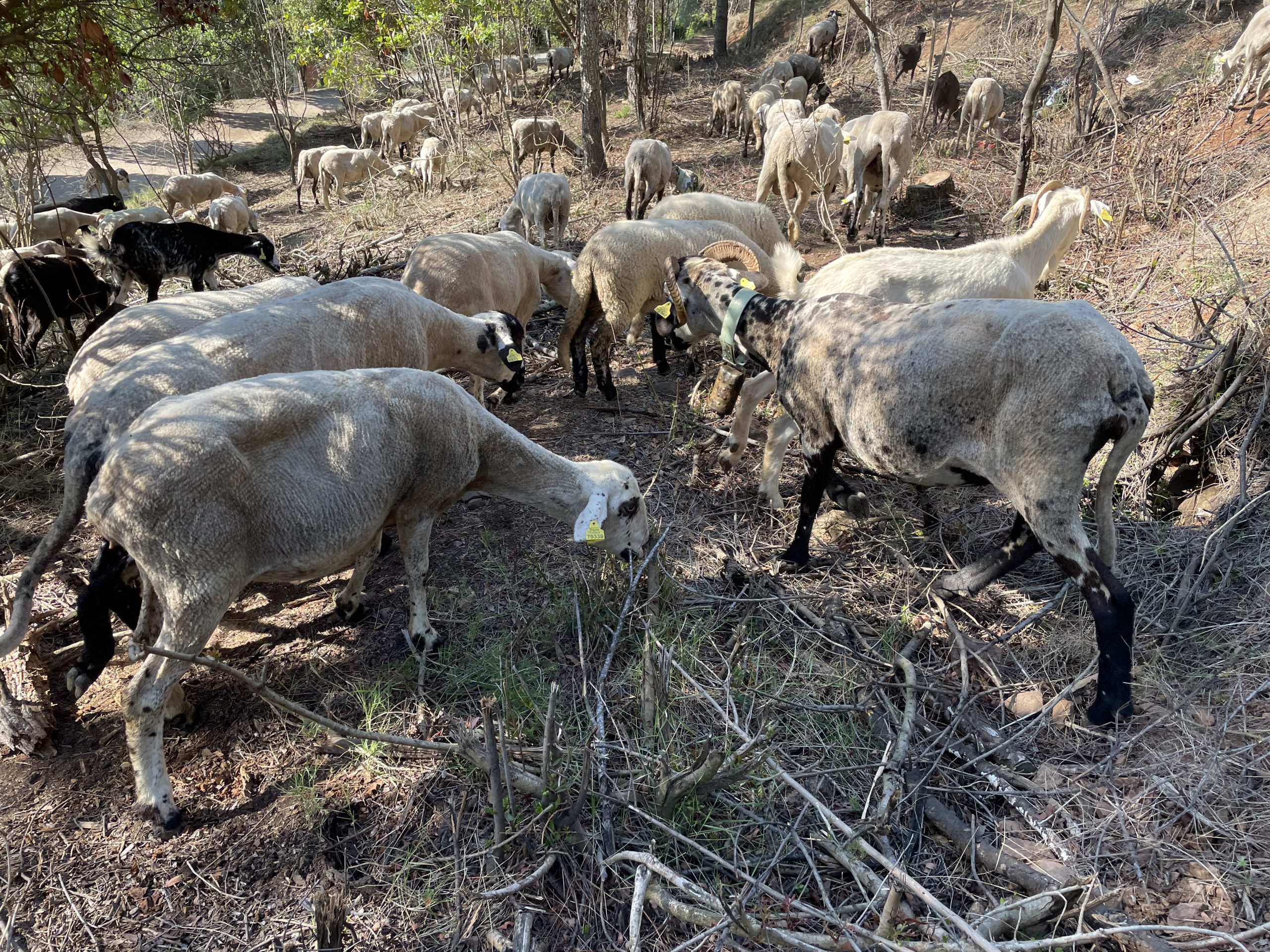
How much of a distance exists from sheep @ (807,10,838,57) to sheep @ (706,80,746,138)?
605 centimetres

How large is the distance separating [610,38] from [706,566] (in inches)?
1082

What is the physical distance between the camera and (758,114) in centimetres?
1664

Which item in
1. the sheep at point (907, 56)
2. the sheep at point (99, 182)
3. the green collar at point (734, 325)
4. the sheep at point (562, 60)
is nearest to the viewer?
the green collar at point (734, 325)

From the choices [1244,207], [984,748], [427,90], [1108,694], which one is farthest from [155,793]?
[427,90]

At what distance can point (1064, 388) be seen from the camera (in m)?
3.44

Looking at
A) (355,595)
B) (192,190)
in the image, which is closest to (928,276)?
(355,595)

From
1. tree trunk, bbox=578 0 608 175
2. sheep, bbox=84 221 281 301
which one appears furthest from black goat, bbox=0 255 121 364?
tree trunk, bbox=578 0 608 175

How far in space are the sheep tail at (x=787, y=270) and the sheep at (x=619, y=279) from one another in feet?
0.33

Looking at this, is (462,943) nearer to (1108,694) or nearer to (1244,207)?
(1108,694)

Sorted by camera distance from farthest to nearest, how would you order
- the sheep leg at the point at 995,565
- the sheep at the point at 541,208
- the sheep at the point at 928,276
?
the sheep at the point at 541,208
the sheep at the point at 928,276
the sheep leg at the point at 995,565

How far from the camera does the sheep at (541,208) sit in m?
11.1

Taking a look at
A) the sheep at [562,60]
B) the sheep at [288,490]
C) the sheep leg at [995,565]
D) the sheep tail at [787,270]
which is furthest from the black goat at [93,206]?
the sheep at [562,60]

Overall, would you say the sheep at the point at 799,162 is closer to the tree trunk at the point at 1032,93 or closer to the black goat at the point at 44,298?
the tree trunk at the point at 1032,93

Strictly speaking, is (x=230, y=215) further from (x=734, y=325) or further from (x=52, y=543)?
(x=734, y=325)
